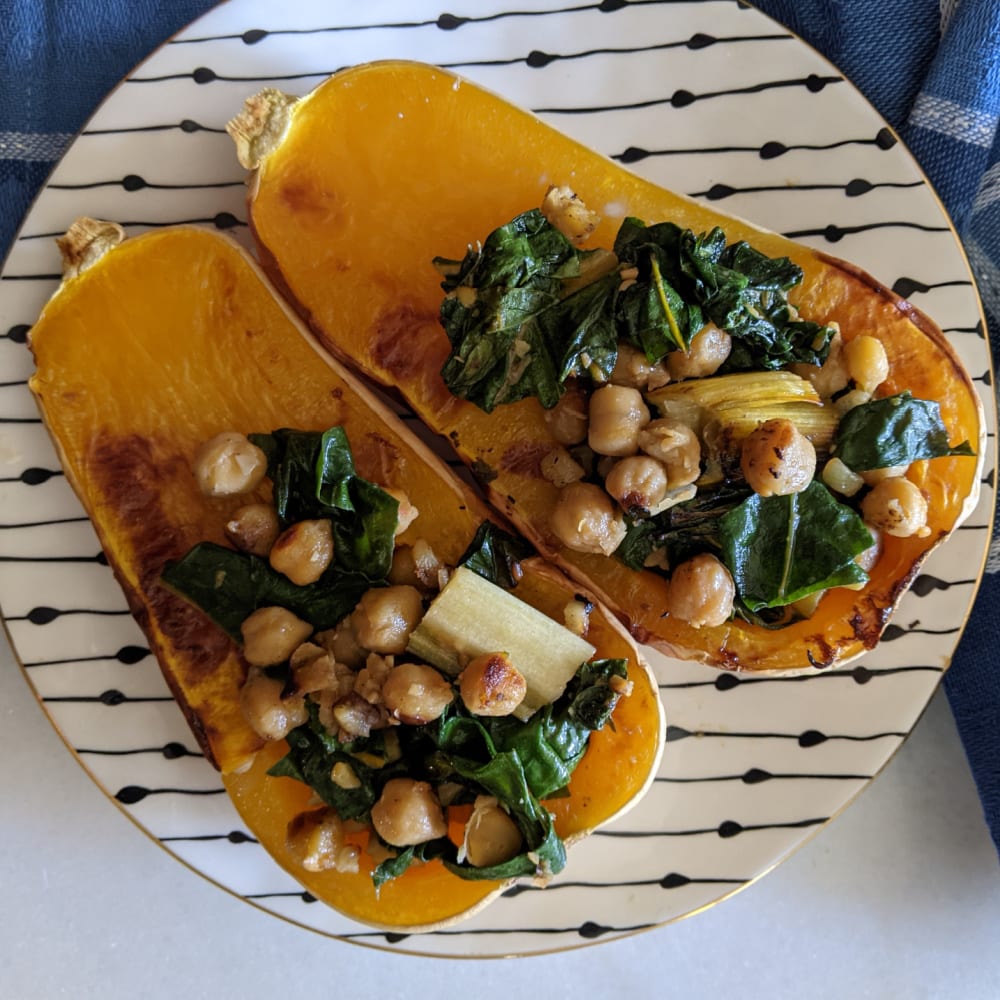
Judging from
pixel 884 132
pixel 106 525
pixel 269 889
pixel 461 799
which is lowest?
pixel 269 889

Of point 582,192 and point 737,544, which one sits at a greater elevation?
point 582,192

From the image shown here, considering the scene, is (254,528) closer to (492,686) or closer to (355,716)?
(355,716)

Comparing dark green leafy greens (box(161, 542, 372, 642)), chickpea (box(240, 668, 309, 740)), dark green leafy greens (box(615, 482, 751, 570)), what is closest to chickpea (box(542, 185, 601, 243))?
dark green leafy greens (box(615, 482, 751, 570))

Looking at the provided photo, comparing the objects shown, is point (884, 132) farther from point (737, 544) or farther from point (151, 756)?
point (151, 756)

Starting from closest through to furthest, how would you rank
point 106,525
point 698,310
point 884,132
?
point 698,310 < point 106,525 < point 884,132

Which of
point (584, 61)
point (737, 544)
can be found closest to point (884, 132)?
point (584, 61)

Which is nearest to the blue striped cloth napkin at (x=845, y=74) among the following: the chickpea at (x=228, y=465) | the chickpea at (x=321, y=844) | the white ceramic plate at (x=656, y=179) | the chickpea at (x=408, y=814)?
the white ceramic plate at (x=656, y=179)

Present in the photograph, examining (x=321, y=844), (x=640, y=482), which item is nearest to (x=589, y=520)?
(x=640, y=482)
